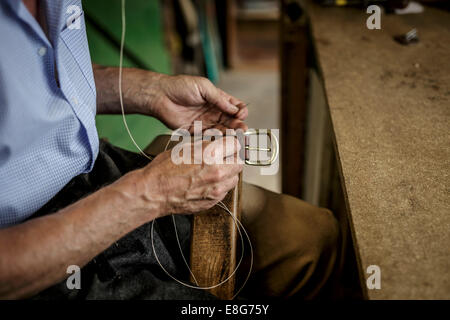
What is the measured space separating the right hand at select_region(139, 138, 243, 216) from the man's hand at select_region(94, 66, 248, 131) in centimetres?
25

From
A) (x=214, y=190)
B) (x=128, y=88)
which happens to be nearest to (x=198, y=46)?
(x=128, y=88)

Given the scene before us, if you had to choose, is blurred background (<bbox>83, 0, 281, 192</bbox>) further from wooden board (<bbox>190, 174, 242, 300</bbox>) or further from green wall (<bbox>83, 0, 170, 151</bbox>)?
wooden board (<bbox>190, 174, 242, 300</bbox>)

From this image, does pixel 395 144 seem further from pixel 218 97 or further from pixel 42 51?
pixel 42 51

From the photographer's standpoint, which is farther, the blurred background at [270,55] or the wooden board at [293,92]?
the wooden board at [293,92]

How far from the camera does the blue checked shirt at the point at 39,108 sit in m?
0.68

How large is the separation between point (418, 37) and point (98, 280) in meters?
1.21

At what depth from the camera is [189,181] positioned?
0.73 meters

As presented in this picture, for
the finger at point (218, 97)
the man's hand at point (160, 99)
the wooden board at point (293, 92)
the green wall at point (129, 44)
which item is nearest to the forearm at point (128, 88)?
the man's hand at point (160, 99)

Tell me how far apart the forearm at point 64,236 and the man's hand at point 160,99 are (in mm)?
363

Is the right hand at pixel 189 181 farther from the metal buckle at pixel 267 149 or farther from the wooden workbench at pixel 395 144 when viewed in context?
the wooden workbench at pixel 395 144

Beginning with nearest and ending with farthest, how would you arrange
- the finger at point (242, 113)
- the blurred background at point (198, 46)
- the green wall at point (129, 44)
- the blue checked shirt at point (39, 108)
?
the blue checked shirt at point (39, 108)
the finger at point (242, 113)
the green wall at point (129, 44)
the blurred background at point (198, 46)

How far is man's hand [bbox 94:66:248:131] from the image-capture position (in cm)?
100

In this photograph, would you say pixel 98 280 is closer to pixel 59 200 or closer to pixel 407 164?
pixel 59 200

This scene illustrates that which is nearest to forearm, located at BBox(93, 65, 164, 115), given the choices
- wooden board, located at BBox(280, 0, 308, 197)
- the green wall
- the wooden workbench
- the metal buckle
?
the metal buckle
